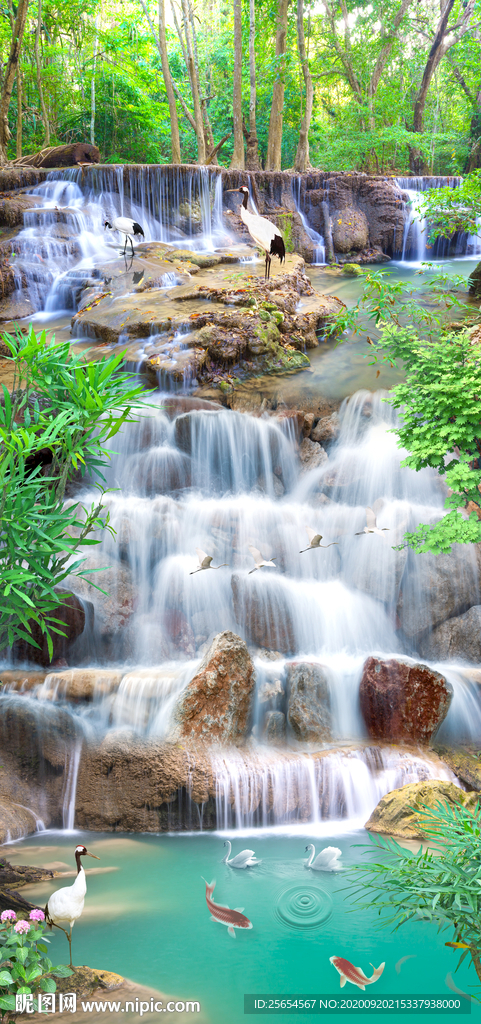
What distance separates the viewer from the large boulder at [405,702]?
15.9 feet

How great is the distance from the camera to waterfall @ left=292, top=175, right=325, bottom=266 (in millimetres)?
14938

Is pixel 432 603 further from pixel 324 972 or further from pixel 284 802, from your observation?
pixel 324 972

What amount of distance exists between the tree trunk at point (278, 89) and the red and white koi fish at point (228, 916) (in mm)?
16314

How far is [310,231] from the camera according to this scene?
1534 centimetres

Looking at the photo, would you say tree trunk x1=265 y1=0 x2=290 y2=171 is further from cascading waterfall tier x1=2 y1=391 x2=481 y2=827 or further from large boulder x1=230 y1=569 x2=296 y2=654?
large boulder x1=230 y1=569 x2=296 y2=654

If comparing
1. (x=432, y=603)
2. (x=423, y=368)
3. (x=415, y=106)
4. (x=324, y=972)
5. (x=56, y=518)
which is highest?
(x=415, y=106)

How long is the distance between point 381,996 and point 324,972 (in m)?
0.28

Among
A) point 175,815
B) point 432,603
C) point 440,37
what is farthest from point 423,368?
point 440,37

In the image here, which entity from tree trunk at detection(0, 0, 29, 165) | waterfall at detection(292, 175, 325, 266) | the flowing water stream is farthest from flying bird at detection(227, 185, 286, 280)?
tree trunk at detection(0, 0, 29, 165)

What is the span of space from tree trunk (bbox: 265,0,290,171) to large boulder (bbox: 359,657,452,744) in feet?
48.0

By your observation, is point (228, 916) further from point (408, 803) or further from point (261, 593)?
point (261, 593)

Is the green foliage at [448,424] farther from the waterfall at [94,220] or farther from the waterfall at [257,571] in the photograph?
the waterfall at [94,220]

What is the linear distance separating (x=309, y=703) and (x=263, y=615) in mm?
1039

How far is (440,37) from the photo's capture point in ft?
56.6
